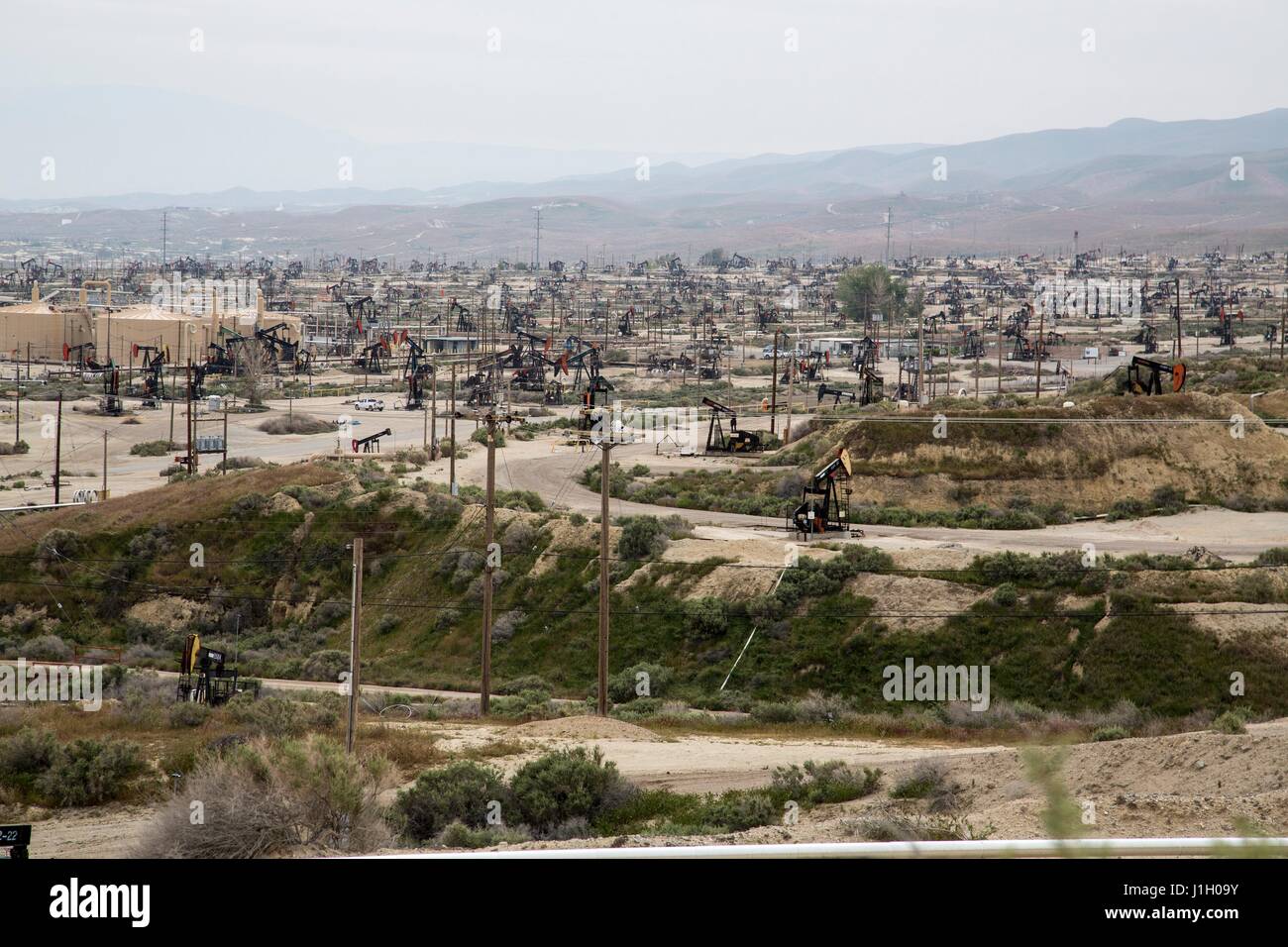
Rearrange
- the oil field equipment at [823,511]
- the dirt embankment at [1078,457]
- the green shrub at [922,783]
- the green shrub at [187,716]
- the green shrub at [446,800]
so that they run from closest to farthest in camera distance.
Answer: the green shrub at [446,800]
the green shrub at [922,783]
the green shrub at [187,716]
the oil field equipment at [823,511]
the dirt embankment at [1078,457]

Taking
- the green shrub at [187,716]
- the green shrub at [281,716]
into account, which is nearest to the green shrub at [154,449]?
the green shrub at [281,716]

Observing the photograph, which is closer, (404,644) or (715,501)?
(404,644)

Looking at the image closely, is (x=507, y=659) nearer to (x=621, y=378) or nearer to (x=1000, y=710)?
(x=1000, y=710)

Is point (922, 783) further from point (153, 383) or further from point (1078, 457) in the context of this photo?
point (153, 383)

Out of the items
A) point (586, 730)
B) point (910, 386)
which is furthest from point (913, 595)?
point (910, 386)

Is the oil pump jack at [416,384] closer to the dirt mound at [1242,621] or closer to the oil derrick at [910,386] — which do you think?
the oil derrick at [910,386]
